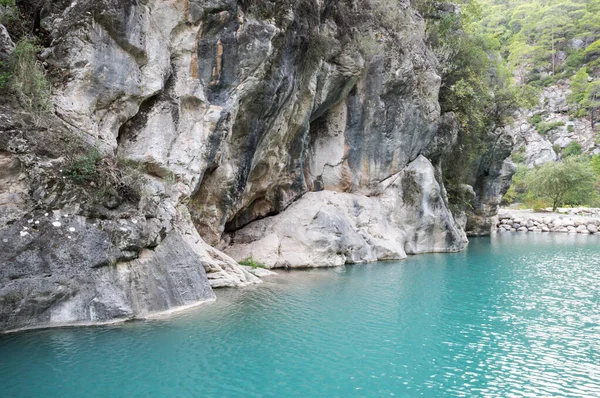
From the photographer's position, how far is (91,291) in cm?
995

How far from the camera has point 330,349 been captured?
30.5ft

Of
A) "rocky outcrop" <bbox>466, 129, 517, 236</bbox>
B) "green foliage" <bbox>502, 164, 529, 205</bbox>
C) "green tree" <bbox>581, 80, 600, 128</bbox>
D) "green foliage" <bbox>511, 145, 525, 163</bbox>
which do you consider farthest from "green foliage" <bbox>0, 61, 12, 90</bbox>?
"green tree" <bbox>581, 80, 600, 128</bbox>

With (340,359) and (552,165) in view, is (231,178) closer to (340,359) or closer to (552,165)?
(340,359)

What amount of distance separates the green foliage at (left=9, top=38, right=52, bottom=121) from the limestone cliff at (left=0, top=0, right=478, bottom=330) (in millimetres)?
329

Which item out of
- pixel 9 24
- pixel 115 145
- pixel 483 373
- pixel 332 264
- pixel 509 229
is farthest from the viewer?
pixel 509 229

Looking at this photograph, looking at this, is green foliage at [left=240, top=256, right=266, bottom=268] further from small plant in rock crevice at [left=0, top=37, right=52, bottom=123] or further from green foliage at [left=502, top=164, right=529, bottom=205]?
green foliage at [left=502, top=164, right=529, bottom=205]

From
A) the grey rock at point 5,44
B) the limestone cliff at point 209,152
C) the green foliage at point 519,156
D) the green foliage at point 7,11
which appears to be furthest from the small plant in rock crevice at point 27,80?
the green foliage at point 519,156

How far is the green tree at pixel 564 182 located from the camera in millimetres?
54375

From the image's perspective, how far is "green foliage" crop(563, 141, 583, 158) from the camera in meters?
74.1

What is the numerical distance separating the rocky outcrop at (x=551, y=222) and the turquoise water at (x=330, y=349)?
37.5 meters

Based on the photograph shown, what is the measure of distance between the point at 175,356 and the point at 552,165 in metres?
58.8

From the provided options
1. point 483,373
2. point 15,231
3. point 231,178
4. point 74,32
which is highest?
point 74,32

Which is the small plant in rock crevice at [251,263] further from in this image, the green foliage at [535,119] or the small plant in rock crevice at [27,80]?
the green foliage at [535,119]

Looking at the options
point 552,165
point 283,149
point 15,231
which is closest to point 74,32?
point 15,231
